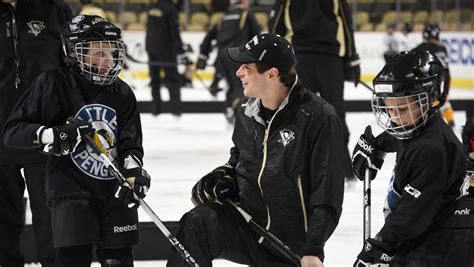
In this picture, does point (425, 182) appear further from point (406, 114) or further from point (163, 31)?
point (163, 31)

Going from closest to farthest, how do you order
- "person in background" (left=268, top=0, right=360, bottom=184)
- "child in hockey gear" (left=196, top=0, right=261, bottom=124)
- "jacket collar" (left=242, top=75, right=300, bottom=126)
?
"jacket collar" (left=242, top=75, right=300, bottom=126) → "person in background" (left=268, top=0, right=360, bottom=184) → "child in hockey gear" (left=196, top=0, right=261, bottom=124)

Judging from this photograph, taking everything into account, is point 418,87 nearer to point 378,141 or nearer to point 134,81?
point 378,141

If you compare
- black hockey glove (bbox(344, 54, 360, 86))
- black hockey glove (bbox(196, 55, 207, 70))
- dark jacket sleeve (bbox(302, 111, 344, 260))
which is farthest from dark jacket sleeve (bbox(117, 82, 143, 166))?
black hockey glove (bbox(196, 55, 207, 70))

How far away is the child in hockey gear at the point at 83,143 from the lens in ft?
9.41

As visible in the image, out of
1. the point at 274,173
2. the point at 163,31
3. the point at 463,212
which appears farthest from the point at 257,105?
the point at 163,31

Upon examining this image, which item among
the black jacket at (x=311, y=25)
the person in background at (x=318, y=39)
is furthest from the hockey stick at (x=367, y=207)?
the black jacket at (x=311, y=25)

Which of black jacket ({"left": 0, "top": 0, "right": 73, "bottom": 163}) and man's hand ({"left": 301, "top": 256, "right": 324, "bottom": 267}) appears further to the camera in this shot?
black jacket ({"left": 0, "top": 0, "right": 73, "bottom": 163})

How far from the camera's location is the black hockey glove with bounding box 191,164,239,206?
2.90 meters

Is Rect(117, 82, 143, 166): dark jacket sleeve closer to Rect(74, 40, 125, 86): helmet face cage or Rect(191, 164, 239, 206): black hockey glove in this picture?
Rect(74, 40, 125, 86): helmet face cage

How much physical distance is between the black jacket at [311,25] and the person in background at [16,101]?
6.89 ft

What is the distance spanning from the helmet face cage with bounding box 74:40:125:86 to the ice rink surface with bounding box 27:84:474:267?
1007 mm

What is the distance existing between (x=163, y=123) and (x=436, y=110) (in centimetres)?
699

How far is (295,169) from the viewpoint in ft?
9.12

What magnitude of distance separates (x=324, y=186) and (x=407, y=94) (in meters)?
0.34
